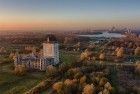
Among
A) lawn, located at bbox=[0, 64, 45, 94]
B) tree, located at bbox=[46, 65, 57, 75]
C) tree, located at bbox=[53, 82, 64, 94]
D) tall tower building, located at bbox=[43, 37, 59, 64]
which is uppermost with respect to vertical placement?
tall tower building, located at bbox=[43, 37, 59, 64]

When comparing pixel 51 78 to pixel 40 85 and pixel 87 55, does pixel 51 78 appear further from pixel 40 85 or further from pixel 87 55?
pixel 87 55

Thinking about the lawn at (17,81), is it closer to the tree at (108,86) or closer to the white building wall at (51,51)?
the white building wall at (51,51)

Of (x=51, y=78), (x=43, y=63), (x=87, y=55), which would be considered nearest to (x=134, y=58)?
(x=87, y=55)

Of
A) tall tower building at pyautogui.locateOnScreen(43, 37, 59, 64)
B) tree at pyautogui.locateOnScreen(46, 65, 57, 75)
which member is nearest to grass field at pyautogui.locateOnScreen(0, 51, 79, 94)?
tree at pyautogui.locateOnScreen(46, 65, 57, 75)

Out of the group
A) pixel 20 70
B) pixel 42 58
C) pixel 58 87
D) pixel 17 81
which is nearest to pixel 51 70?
pixel 20 70

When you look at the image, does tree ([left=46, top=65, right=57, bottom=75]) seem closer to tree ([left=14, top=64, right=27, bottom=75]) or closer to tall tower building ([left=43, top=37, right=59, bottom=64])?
tree ([left=14, top=64, right=27, bottom=75])

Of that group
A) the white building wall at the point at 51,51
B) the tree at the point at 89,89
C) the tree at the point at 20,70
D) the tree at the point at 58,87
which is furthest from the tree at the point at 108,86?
the white building wall at the point at 51,51

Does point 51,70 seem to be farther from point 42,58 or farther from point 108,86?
point 108,86

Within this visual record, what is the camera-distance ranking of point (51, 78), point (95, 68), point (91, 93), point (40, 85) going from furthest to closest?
point (95, 68) → point (51, 78) → point (40, 85) → point (91, 93)
